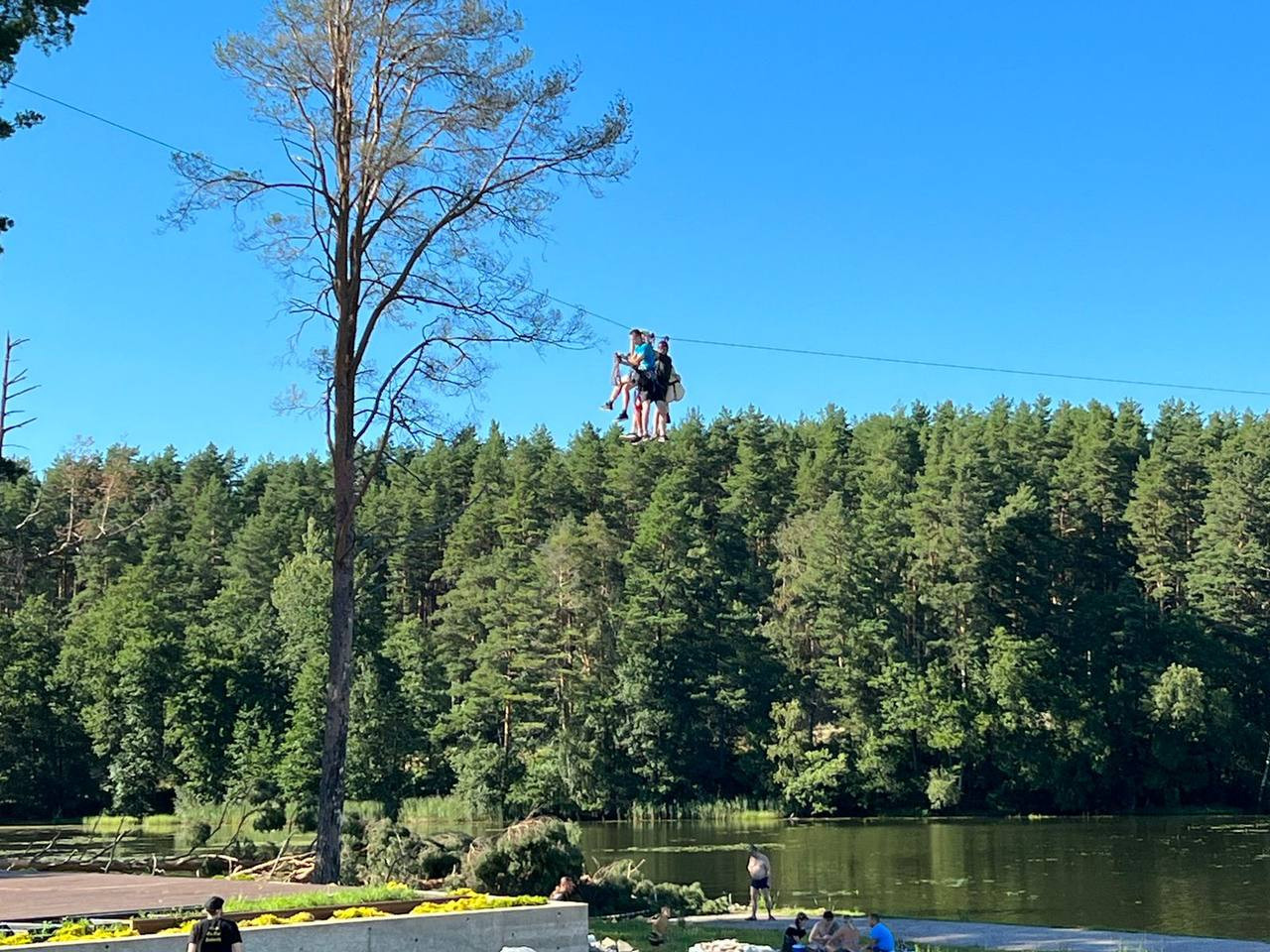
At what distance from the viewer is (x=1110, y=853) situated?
43.4 meters

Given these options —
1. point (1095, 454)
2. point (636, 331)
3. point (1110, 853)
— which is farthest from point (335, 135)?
point (1095, 454)

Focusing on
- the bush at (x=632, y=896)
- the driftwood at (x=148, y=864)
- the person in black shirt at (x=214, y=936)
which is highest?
the person in black shirt at (x=214, y=936)

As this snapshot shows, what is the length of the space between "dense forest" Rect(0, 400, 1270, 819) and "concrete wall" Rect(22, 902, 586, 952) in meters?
50.8

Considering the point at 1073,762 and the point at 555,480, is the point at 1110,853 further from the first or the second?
the point at 555,480

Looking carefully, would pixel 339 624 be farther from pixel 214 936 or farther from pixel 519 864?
pixel 214 936

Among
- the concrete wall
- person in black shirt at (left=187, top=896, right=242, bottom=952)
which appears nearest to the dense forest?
the concrete wall

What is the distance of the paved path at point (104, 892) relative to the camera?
47.2ft

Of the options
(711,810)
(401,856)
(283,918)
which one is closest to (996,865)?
(401,856)

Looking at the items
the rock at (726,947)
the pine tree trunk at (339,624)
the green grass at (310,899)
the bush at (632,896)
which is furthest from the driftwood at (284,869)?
the rock at (726,947)

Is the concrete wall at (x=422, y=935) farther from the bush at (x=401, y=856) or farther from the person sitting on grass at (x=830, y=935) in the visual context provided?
the bush at (x=401, y=856)

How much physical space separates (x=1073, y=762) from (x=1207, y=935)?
41.7m

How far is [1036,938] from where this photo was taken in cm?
2306

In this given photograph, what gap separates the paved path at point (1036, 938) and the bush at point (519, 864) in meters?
2.75

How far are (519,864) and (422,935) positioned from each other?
40.2ft
